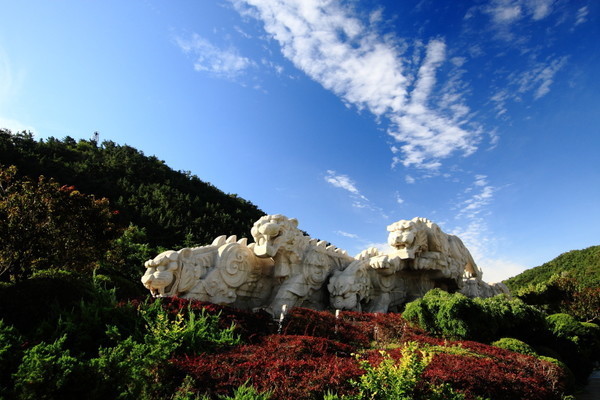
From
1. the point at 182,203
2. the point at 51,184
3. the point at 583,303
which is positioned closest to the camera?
the point at 51,184

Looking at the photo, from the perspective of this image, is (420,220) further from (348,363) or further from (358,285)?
(348,363)

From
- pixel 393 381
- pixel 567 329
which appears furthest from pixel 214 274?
pixel 567 329

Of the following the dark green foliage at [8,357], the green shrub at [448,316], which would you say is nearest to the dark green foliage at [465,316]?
the green shrub at [448,316]

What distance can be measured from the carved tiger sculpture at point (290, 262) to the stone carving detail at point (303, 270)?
18 mm

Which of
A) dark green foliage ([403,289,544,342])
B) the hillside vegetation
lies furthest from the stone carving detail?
dark green foliage ([403,289,544,342])

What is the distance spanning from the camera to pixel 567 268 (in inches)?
1005

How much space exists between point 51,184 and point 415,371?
26.2 ft

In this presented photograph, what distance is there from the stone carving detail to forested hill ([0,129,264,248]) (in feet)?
32.2

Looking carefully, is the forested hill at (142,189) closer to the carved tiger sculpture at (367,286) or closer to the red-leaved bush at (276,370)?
the carved tiger sculpture at (367,286)

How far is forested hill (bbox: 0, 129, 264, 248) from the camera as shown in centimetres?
1862

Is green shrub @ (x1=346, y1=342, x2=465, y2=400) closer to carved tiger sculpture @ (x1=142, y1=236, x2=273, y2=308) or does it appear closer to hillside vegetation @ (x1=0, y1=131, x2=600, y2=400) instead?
hillside vegetation @ (x1=0, y1=131, x2=600, y2=400)

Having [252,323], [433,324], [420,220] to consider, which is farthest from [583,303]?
[252,323]

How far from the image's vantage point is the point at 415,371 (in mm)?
3096

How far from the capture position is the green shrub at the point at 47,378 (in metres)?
2.53
